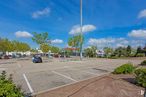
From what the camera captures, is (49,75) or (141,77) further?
(49,75)

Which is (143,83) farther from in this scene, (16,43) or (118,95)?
(16,43)

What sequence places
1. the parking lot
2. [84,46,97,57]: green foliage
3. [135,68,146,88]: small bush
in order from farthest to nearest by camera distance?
[84,46,97,57]: green foliage
the parking lot
[135,68,146,88]: small bush

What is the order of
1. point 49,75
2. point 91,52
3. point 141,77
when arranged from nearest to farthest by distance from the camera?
1. point 141,77
2. point 49,75
3. point 91,52

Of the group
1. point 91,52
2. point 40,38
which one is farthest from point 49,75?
point 91,52

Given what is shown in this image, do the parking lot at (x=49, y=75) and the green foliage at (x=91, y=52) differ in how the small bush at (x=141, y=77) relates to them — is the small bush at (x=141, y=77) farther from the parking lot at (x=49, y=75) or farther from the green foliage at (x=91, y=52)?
the green foliage at (x=91, y=52)

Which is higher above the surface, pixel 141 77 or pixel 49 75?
pixel 141 77

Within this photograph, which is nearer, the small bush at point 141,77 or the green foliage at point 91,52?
the small bush at point 141,77

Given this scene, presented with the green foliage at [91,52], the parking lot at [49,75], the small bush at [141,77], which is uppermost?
the green foliage at [91,52]

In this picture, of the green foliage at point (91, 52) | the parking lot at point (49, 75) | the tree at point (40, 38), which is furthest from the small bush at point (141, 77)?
the green foliage at point (91, 52)

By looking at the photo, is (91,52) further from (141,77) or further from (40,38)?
(141,77)

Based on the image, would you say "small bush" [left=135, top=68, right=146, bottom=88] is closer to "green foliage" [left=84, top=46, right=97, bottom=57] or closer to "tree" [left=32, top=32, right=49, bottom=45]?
"tree" [left=32, top=32, right=49, bottom=45]

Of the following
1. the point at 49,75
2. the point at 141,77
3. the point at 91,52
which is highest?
the point at 91,52

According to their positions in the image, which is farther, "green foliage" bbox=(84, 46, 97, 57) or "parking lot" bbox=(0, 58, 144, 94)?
"green foliage" bbox=(84, 46, 97, 57)

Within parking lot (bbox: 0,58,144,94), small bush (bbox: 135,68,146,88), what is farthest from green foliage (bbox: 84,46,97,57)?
small bush (bbox: 135,68,146,88)
